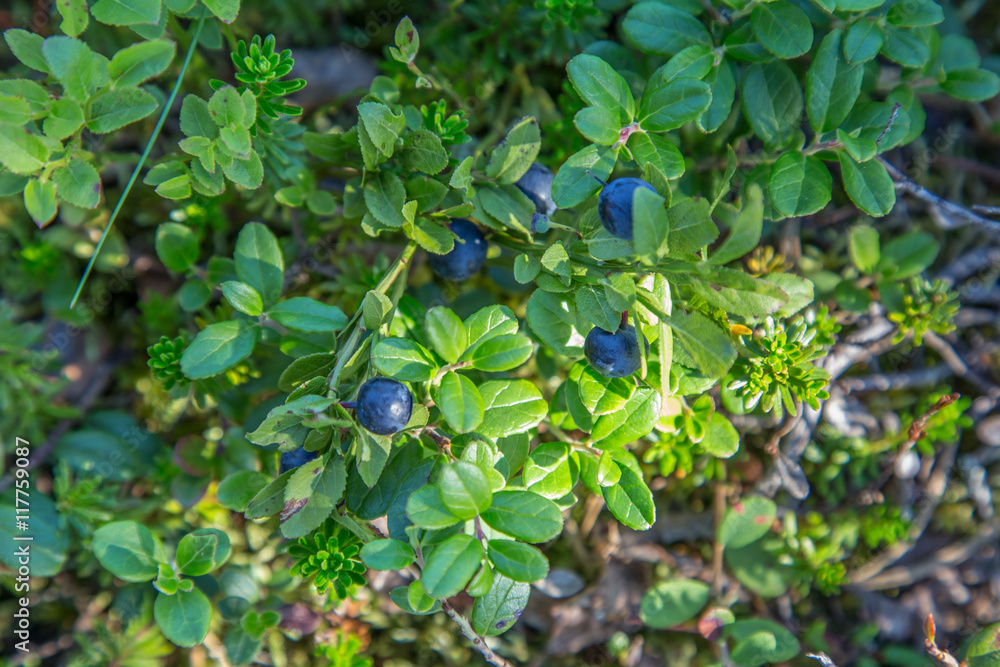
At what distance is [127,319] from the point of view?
10.6 feet

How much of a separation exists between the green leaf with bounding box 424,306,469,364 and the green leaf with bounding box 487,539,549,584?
1.70 feet

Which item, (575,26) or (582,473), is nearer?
(582,473)

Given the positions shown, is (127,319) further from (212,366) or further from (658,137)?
(658,137)

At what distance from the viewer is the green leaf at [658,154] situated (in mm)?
1907

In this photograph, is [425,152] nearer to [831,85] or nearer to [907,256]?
[831,85]

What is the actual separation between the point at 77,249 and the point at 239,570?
1.69 m

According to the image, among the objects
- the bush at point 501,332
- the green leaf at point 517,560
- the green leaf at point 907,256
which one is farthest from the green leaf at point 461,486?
the green leaf at point 907,256

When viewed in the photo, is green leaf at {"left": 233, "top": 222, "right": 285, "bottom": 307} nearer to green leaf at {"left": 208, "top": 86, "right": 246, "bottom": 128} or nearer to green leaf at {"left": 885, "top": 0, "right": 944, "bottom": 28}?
green leaf at {"left": 208, "top": 86, "right": 246, "bottom": 128}

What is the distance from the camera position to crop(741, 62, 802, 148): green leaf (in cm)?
222

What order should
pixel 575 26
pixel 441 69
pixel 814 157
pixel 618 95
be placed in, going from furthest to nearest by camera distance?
1. pixel 441 69
2. pixel 575 26
3. pixel 814 157
4. pixel 618 95

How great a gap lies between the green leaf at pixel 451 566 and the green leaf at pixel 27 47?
6.17 ft

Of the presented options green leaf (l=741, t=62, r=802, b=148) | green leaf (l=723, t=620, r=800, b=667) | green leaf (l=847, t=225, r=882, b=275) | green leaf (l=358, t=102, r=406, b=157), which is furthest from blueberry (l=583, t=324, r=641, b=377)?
green leaf (l=723, t=620, r=800, b=667)

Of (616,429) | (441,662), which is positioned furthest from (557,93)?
(441,662)

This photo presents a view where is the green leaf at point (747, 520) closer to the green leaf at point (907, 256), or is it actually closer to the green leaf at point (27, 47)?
the green leaf at point (907, 256)
